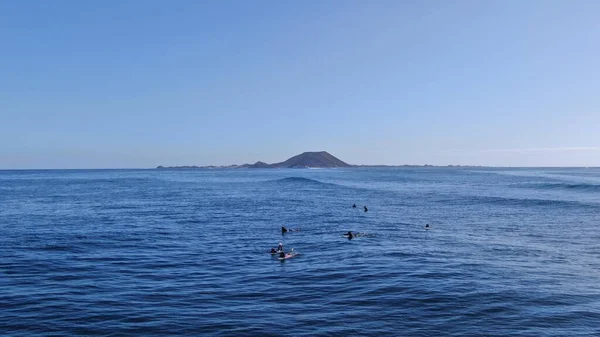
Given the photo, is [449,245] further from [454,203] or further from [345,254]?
[454,203]

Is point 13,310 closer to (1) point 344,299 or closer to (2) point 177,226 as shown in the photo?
(1) point 344,299

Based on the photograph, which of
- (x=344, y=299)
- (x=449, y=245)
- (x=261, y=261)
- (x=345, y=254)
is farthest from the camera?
(x=449, y=245)

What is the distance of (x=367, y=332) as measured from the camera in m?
17.6

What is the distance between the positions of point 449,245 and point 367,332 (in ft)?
67.5

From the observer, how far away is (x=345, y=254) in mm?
32844

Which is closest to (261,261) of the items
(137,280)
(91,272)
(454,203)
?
(137,280)

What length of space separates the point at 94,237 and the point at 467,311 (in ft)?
105

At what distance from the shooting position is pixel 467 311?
790 inches

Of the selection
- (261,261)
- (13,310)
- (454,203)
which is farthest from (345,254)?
(454,203)

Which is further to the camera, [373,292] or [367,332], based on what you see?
[373,292]

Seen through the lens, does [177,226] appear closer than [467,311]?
No

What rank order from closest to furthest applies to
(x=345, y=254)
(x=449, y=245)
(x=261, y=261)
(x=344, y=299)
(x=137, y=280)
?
(x=344, y=299), (x=137, y=280), (x=261, y=261), (x=345, y=254), (x=449, y=245)

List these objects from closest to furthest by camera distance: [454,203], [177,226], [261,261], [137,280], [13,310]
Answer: [13,310] → [137,280] → [261,261] → [177,226] → [454,203]

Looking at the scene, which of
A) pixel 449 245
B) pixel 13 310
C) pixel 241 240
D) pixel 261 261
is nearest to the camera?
pixel 13 310
